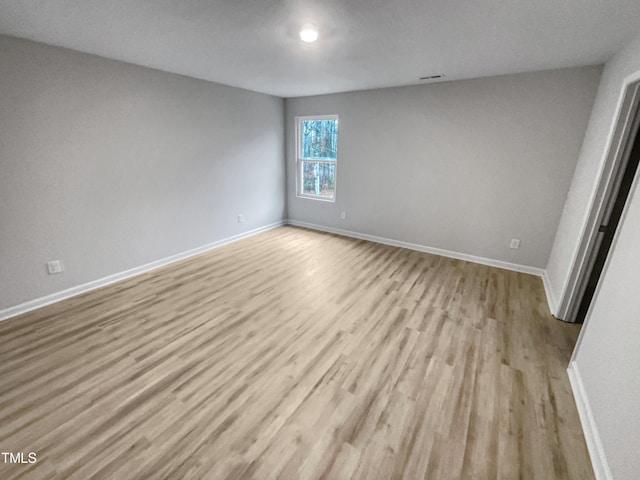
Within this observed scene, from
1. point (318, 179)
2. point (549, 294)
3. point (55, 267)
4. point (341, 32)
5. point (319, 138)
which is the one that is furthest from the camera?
point (318, 179)

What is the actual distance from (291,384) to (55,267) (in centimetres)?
259

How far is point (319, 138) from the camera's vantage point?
4840mm

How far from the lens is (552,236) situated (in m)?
3.23

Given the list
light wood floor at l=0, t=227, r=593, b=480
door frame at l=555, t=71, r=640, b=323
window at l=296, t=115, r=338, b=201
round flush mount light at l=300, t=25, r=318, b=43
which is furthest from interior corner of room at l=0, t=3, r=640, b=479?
round flush mount light at l=300, t=25, r=318, b=43

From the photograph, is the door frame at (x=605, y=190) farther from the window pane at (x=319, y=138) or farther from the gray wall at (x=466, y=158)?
the window pane at (x=319, y=138)

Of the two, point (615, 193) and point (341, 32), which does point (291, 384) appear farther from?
point (615, 193)

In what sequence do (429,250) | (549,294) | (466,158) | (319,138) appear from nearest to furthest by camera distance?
(549,294), (466,158), (429,250), (319,138)

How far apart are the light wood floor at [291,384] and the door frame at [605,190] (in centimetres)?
30

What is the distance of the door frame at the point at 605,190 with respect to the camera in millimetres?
1991

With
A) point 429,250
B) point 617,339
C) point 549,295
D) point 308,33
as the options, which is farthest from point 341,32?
point 549,295

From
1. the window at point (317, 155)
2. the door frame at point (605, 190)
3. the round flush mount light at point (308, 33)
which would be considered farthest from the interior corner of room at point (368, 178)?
the round flush mount light at point (308, 33)

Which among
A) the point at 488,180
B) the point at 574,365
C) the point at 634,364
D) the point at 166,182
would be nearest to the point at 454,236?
the point at 488,180

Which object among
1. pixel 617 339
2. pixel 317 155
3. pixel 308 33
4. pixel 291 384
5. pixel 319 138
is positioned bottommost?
pixel 291 384

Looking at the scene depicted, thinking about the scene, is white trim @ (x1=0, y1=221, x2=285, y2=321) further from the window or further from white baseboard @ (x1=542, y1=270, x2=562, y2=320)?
white baseboard @ (x1=542, y1=270, x2=562, y2=320)
